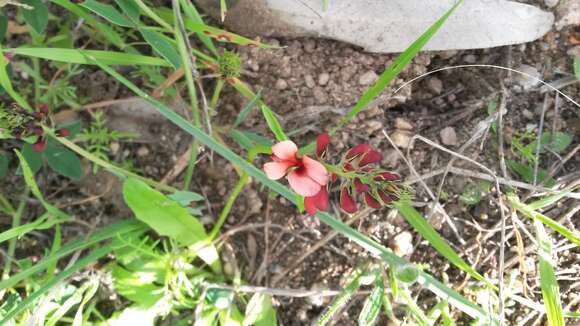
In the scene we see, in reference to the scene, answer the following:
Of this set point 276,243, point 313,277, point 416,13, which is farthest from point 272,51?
point 313,277

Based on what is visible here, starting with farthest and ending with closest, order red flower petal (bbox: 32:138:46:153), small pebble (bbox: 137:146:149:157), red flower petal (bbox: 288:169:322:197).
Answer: small pebble (bbox: 137:146:149:157) → red flower petal (bbox: 32:138:46:153) → red flower petal (bbox: 288:169:322:197)

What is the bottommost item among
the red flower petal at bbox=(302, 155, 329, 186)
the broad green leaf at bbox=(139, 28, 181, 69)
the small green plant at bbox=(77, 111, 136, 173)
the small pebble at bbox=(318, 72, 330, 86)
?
the small green plant at bbox=(77, 111, 136, 173)

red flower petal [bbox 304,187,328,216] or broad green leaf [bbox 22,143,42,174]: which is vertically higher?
red flower petal [bbox 304,187,328,216]

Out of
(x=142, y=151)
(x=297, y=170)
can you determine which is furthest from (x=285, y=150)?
(x=142, y=151)

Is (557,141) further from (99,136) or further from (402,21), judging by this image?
(99,136)

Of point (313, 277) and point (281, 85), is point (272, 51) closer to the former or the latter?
point (281, 85)

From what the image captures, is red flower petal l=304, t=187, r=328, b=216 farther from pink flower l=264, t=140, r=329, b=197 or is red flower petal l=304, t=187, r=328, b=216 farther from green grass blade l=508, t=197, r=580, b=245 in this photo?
green grass blade l=508, t=197, r=580, b=245

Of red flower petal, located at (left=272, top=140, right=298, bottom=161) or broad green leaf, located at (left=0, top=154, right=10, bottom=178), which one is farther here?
broad green leaf, located at (left=0, top=154, right=10, bottom=178)

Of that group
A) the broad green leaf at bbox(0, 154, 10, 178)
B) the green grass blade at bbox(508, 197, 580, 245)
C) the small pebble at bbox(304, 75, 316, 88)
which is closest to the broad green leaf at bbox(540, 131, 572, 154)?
the green grass blade at bbox(508, 197, 580, 245)
